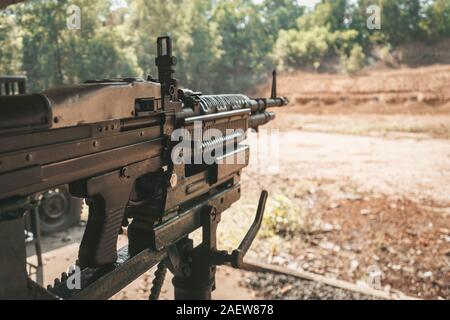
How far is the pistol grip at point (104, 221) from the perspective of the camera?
1.37 m

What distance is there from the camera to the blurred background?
477cm

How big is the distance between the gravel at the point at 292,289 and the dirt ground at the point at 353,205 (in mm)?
20

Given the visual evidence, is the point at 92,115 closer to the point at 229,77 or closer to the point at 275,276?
the point at 275,276

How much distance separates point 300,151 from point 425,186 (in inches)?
161

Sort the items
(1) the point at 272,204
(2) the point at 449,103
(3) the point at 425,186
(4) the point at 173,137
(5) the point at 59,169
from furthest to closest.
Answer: (2) the point at 449,103
(3) the point at 425,186
(1) the point at 272,204
(4) the point at 173,137
(5) the point at 59,169

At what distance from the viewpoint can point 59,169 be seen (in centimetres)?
116

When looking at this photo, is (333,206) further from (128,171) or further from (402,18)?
(402,18)

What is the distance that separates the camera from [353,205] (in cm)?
651

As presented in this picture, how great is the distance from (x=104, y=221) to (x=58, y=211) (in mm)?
4587

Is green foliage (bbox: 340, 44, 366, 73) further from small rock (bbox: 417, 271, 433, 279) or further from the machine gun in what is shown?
the machine gun

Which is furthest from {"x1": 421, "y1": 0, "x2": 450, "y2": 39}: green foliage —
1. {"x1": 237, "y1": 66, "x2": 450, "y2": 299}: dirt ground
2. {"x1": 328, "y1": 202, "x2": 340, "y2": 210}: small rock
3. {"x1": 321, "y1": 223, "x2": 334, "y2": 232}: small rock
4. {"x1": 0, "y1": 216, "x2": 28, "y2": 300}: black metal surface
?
{"x1": 0, "y1": 216, "x2": 28, "y2": 300}: black metal surface

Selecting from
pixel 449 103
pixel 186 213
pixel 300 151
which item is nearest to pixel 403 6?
pixel 449 103

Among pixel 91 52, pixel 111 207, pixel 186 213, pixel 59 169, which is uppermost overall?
pixel 91 52

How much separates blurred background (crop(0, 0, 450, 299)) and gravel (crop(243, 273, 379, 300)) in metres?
0.02
